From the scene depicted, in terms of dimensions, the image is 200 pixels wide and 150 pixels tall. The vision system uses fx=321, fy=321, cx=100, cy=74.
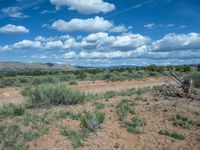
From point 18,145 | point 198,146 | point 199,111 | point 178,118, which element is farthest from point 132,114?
point 18,145

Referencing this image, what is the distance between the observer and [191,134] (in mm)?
9148

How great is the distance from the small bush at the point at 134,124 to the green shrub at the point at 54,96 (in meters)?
3.73

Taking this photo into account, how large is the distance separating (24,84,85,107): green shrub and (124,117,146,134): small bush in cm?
373

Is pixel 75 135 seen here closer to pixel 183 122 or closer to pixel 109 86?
pixel 183 122

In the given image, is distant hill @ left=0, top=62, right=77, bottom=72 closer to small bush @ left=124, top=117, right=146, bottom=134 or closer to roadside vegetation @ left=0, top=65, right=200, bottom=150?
roadside vegetation @ left=0, top=65, right=200, bottom=150

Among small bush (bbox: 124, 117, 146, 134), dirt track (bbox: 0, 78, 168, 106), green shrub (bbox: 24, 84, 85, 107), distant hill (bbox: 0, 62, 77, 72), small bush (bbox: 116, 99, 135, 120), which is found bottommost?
distant hill (bbox: 0, 62, 77, 72)

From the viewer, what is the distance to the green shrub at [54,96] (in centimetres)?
1289

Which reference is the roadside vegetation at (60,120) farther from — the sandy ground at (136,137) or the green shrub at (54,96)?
the sandy ground at (136,137)

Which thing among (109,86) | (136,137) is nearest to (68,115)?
(136,137)

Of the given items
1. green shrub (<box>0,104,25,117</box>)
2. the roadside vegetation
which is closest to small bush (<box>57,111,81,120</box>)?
the roadside vegetation

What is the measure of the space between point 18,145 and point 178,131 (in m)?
4.54

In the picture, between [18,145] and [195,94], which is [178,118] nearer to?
[195,94]

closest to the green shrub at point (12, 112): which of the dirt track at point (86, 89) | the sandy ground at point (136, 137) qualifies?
the sandy ground at point (136, 137)

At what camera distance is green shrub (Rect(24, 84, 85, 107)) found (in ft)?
42.3
